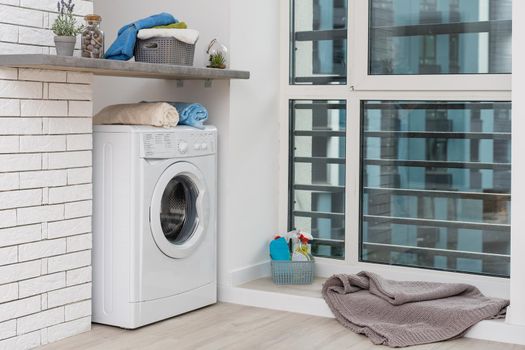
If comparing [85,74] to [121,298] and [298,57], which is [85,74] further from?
[298,57]

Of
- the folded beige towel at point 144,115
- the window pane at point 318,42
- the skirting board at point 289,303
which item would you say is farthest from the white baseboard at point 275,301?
the window pane at point 318,42

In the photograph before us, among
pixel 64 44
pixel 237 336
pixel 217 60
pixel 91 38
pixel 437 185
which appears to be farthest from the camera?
pixel 437 185

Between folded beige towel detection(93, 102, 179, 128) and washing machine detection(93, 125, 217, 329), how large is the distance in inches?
2.4

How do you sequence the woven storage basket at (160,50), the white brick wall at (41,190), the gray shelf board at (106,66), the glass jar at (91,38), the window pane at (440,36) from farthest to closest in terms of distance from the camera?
the window pane at (440,36), the woven storage basket at (160,50), the glass jar at (91,38), the white brick wall at (41,190), the gray shelf board at (106,66)

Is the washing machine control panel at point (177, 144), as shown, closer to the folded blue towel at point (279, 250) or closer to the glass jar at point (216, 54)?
the glass jar at point (216, 54)

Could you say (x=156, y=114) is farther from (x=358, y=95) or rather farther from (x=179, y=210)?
(x=358, y=95)

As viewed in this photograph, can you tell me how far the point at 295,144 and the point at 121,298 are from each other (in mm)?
1435


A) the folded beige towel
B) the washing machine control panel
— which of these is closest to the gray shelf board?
the folded beige towel

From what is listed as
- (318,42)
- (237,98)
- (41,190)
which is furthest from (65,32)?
(318,42)

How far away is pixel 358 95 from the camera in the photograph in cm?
450

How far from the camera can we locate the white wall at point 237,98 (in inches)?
172

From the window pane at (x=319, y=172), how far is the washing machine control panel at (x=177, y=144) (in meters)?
0.70

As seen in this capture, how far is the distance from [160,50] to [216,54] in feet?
1.37

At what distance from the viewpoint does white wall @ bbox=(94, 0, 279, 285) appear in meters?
4.36
